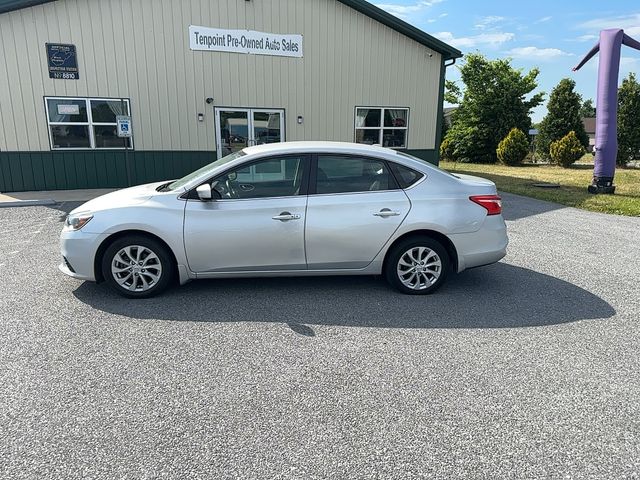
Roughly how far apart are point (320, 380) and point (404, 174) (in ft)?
8.09

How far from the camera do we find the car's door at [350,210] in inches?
176

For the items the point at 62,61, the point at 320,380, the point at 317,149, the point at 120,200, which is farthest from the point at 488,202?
the point at 62,61

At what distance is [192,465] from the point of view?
7.52 ft

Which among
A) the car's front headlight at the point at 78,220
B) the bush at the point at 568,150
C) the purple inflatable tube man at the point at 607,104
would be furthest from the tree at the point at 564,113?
the car's front headlight at the point at 78,220

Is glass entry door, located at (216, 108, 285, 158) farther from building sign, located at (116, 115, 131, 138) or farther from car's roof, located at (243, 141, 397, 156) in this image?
car's roof, located at (243, 141, 397, 156)

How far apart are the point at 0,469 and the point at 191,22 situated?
12.0 m

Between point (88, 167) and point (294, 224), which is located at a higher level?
point (88, 167)

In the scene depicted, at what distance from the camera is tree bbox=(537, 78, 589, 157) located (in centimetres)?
2623

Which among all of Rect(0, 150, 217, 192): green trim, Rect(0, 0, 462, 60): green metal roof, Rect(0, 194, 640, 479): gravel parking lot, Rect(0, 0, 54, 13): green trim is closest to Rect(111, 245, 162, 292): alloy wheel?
Rect(0, 194, 640, 479): gravel parking lot

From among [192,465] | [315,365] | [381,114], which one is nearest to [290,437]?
[192,465]

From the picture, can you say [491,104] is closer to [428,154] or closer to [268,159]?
[428,154]

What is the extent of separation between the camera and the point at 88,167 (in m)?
11.9

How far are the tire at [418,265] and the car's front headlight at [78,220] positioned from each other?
9.95ft

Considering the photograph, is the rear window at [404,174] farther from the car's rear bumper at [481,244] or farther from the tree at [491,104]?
Result: the tree at [491,104]
